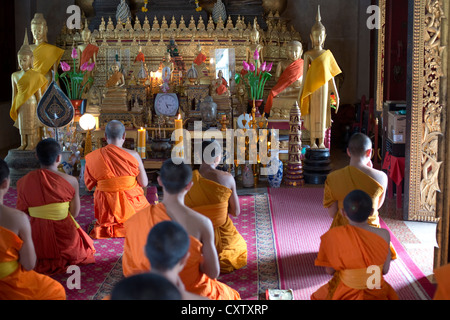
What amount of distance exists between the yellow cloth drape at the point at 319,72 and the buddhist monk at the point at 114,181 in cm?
276

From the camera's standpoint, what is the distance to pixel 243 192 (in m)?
7.02

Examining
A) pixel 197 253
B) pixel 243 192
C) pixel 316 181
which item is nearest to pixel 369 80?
pixel 316 181

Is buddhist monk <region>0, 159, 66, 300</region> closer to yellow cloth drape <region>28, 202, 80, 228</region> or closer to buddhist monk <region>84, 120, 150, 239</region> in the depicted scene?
yellow cloth drape <region>28, 202, 80, 228</region>

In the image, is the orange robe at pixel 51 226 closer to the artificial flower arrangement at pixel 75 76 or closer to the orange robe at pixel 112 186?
the orange robe at pixel 112 186

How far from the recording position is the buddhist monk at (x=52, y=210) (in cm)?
457

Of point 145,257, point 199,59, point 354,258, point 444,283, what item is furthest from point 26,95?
point 444,283

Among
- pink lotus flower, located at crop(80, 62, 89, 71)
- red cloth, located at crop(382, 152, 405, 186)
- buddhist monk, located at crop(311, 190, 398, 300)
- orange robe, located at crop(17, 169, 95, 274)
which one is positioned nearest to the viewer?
buddhist monk, located at crop(311, 190, 398, 300)

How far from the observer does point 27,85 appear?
25.1ft

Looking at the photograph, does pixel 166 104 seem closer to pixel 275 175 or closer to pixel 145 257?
pixel 275 175

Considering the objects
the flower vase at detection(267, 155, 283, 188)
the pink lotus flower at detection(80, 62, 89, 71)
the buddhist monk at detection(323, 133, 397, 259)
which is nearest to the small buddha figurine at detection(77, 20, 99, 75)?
the pink lotus flower at detection(80, 62, 89, 71)

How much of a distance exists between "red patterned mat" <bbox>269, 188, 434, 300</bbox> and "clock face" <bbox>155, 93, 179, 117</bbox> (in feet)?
6.37

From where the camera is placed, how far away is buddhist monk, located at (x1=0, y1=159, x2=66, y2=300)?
346 cm

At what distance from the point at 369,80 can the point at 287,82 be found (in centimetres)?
284

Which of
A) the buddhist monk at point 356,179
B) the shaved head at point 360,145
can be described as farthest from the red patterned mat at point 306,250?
the shaved head at point 360,145
